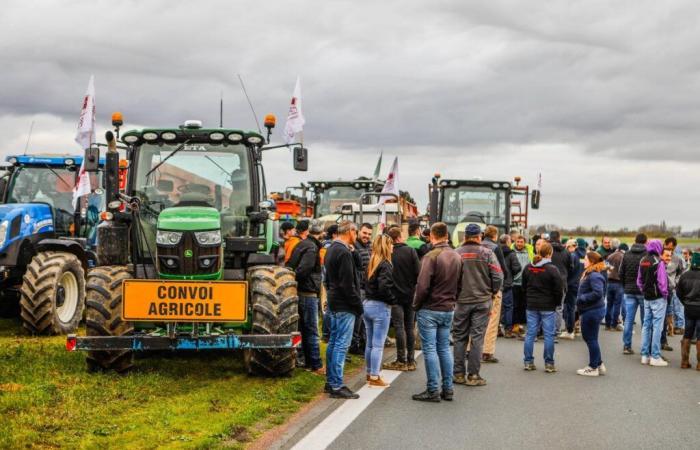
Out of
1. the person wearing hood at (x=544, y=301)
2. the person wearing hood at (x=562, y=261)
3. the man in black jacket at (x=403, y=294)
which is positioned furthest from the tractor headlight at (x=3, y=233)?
the person wearing hood at (x=562, y=261)

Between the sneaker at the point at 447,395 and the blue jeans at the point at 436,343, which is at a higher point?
the blue jeans at the point at 436,343

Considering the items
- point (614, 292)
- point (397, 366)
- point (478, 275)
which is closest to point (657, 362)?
point (478, 275)

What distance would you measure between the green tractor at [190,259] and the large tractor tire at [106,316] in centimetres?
1

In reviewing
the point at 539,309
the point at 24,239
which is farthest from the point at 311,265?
the point at 24,239

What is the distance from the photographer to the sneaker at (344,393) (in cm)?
922

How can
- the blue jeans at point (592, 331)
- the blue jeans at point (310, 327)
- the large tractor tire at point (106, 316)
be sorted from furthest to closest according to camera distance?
the blue jeans at point (592, 331) → the blue jeans at point (310, 327) → the large tractor tire at point (106, 316)

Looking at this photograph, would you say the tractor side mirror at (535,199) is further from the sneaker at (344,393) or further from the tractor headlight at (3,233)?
the tractor headlight at (3,233)

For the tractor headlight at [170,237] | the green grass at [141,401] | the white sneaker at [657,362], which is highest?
the tractor headlight at [170,237]

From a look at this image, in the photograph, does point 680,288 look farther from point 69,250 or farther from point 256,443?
point 69,250

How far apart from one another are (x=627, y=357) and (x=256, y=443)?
8.49m

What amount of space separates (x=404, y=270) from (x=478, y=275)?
97 cm

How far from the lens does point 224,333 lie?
31.6ft

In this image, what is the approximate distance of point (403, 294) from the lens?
1092 centimetres

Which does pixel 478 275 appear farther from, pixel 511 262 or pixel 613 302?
pixel 613 302
